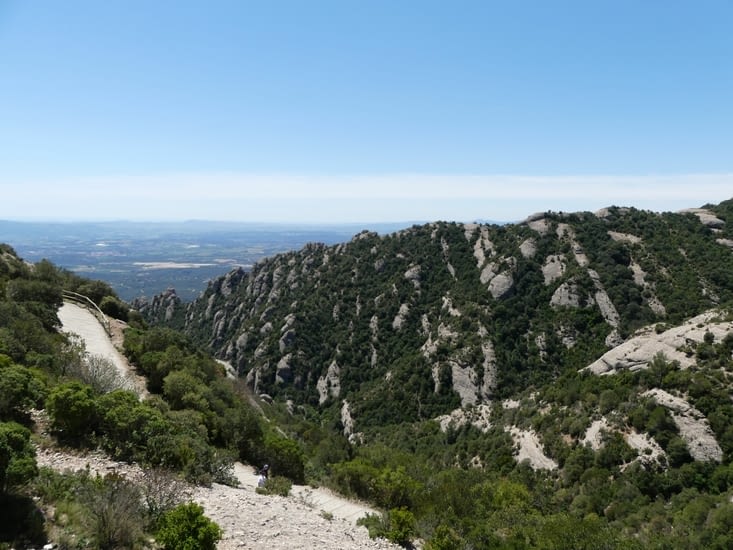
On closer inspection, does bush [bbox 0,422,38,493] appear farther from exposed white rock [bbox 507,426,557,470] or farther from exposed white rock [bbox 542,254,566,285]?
exposed white rock [bbox 542,254,566,285]

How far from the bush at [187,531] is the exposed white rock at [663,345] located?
40.7 meters

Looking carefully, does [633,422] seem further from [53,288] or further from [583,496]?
[53,288]

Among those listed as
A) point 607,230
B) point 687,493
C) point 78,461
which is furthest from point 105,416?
point 607,230

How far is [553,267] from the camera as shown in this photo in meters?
77.8

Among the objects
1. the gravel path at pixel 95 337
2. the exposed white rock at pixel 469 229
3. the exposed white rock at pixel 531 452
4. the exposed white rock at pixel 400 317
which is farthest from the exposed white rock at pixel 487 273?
the gravel path at pixel 95 337

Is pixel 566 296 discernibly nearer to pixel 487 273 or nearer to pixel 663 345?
pixel 487 273

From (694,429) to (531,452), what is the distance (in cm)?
1257

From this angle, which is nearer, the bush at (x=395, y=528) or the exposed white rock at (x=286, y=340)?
the bush at (x=395, y=528)

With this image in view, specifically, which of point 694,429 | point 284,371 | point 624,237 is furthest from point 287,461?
point 624,237

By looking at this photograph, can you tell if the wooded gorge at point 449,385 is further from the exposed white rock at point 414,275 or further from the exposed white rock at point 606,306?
the exposed white rock at point 414,275

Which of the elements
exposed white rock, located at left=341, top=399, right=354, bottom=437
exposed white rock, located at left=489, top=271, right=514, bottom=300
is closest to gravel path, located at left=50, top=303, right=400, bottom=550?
exposed white rock, located at left=341, top=399, right=354, bottom=437

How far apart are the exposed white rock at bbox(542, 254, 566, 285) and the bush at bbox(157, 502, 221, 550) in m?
74.6

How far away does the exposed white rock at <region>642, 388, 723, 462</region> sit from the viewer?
2962cm

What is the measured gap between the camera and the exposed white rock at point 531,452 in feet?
120
